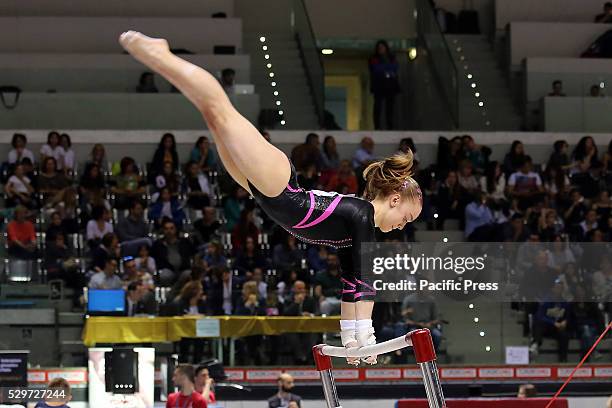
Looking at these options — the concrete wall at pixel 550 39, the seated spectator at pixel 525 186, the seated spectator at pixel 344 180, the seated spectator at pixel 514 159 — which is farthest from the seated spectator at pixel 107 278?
the concrete wall at pixel 550 39

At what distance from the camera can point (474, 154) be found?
15.1m

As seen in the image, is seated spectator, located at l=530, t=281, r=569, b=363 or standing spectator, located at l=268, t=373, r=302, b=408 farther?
seated spectator, located at l=530, t=281, r=569, b=363

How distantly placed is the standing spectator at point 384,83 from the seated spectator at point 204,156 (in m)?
2.92

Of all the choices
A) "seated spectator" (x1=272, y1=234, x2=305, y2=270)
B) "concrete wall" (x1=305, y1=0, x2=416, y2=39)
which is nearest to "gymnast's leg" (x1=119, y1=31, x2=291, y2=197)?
"seated spectator" (x1=272, y1=234, x2=305, y2=270)

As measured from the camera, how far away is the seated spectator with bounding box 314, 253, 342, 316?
440 inches

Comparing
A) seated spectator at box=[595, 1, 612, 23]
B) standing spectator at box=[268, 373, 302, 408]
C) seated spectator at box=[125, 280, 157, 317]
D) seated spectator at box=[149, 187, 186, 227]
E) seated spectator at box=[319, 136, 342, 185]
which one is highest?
seated spectator at box=[595, 1, 612, 23]

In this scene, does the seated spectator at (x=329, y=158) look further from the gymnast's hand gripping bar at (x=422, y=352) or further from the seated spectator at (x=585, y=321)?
the gymnast's hand gripping bar at (x=422, y=352)

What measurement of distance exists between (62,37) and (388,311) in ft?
26.7

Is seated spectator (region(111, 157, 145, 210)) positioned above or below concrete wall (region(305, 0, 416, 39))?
below

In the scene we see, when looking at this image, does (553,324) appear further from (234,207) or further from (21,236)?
(21,236)

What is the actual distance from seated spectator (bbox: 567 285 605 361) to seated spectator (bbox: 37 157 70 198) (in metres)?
6.13

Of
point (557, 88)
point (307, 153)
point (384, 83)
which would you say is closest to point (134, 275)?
point (307, 153)

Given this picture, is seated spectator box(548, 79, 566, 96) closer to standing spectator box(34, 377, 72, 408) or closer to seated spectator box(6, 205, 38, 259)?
seated spectator box(6, 205, 38, 259)

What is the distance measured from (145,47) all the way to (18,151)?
10.8 meters
